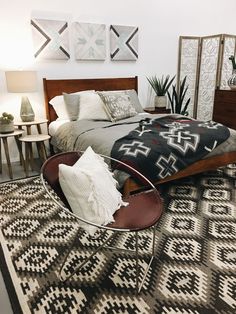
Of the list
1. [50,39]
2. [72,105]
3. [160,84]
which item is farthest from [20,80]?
[160,84]

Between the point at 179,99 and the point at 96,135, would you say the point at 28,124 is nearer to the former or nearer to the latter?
the point at 96,135

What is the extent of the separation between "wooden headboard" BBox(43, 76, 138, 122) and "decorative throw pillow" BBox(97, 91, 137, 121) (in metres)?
0.52

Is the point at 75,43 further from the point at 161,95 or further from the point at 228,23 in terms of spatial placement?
the point at 228,23

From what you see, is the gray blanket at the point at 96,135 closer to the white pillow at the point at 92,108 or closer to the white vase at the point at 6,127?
the white pillow at the point at 92,108

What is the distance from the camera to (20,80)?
316 centimetres

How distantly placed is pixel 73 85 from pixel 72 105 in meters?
0.51

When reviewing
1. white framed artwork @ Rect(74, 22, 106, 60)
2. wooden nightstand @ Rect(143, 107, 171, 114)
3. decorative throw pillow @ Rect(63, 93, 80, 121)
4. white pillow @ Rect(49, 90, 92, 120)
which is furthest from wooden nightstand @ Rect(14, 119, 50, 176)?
wooden nightstand @ Rect(143, 107, 171, 114)

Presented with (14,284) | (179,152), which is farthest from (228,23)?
(14,284)

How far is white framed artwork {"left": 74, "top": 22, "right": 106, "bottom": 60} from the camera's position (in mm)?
3752

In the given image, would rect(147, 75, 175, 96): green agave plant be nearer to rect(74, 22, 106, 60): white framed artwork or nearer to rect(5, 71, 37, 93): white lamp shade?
rect(74, 22, 106, 60): white framed artwork

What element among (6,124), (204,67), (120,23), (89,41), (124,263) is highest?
(120,23)

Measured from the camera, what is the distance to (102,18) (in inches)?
152

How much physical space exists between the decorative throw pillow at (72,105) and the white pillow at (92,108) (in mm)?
73

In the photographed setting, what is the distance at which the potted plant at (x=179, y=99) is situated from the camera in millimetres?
4546
